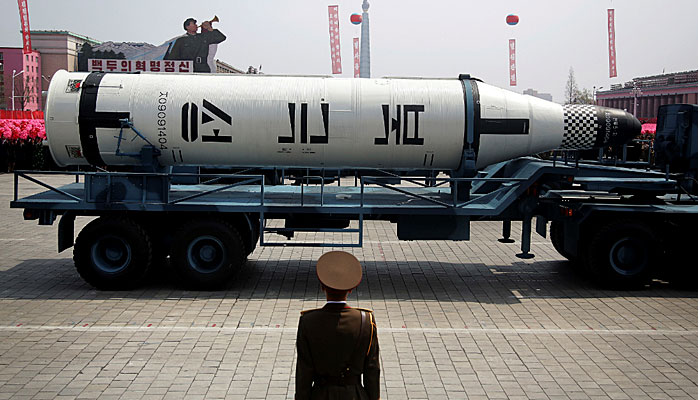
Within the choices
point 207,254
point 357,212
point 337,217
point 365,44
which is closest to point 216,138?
point 207,254

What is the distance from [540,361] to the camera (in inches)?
299

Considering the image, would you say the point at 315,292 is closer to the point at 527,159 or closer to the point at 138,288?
the point at 138,288

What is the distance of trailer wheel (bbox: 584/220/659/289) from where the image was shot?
35.1 ft

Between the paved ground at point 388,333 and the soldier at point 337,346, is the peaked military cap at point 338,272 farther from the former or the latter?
the paved ground at point 388,333

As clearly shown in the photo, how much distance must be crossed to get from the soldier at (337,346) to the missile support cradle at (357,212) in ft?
20.2

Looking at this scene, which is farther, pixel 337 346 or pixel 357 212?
pixel 357 212

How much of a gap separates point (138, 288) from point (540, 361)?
20.2 feet

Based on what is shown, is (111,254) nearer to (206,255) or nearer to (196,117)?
(206,255)

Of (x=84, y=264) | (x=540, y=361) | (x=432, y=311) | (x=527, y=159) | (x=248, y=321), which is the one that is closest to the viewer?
(x=540, y=361)

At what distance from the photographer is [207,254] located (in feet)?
34.4

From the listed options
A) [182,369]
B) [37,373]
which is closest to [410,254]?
Answer: [182,369]

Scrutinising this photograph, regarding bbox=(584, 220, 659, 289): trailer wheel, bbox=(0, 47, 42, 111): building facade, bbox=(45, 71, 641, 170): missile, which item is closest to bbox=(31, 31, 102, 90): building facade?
bbox=(0, 47, 42, 111): building facade

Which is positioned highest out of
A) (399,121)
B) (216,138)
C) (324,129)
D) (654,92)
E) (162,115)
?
(654,92)

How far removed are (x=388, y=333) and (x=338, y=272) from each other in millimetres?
4502
